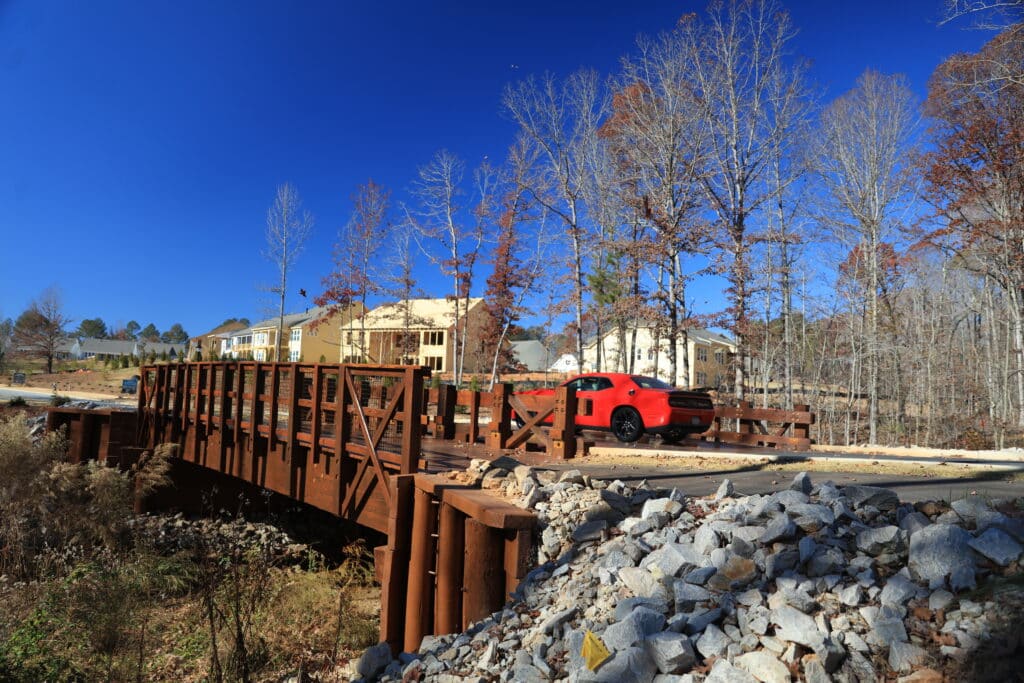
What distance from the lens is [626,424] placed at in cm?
1176

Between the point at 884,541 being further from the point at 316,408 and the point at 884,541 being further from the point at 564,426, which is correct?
the point at 316,408

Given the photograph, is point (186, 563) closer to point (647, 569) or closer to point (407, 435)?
point (407, 435)

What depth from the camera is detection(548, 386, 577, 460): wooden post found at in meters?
9.79

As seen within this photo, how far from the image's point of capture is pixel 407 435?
305 inches

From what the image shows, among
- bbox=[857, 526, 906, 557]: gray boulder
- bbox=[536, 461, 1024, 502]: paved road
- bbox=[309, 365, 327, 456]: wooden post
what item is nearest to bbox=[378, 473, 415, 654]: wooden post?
bbox=[536, 461, 1024, 502]: paved road

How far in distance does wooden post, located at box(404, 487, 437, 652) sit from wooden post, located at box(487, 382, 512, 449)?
134 inches

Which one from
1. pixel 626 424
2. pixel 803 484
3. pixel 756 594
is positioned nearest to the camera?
pixel 756 594

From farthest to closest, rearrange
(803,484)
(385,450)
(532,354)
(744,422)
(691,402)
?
(532,354), (744,422), (691,402), (385,450), (803,484)

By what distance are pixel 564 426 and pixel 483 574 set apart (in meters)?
4.26

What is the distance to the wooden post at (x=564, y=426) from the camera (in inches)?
385

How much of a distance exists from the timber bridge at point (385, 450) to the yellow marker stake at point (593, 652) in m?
1.61

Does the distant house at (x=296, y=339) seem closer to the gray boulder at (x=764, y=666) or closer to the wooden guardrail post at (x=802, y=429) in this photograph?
the wooden guardrail post at (x=802, y=429)

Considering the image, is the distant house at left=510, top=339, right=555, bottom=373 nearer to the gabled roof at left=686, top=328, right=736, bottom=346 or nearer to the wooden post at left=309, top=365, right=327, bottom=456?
the gabled roof at left=686, top=328, right=736, bottom=346

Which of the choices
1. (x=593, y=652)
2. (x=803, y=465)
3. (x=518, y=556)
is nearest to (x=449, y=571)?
(x=518, y=556)
